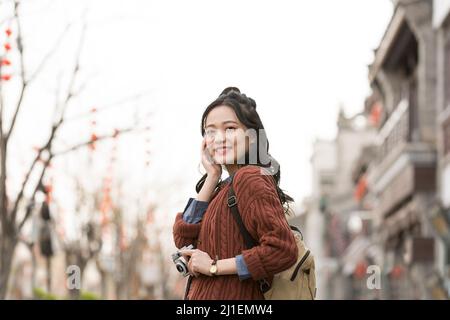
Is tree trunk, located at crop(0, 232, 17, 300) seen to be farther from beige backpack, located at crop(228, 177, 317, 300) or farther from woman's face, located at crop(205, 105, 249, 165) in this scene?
beige backpack, located at crop(228, 177, 317, 300)

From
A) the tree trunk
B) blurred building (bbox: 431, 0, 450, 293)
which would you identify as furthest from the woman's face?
blurred building (bbox: 431, 0, 450, 293)

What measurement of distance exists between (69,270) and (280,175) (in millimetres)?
885

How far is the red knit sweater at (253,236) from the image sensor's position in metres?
4.09

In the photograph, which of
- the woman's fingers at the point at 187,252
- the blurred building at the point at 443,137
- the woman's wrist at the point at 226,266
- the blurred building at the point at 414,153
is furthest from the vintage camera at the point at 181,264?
the blurred building at the point at 443,137

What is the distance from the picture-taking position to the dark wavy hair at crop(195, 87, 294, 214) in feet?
14.3

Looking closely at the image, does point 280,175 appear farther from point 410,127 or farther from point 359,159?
point 359,159

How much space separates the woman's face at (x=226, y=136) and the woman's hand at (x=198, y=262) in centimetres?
36

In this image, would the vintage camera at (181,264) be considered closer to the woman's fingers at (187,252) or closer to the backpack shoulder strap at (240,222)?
the woman's fingers at (187,252)

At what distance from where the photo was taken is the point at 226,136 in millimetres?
4352

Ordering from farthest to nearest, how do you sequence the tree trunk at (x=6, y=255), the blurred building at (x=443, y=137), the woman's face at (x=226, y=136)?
1. the blurred building at (x=443, y=137)
2. the tree trunk at (x=6, y=255)
3. the woman's face at (x=226, y=136)

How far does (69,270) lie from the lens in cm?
464

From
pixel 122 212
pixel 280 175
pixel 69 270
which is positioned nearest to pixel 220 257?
pixel 280 175

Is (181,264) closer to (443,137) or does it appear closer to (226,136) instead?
(226,136)

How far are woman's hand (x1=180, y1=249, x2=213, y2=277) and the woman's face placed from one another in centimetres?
36
